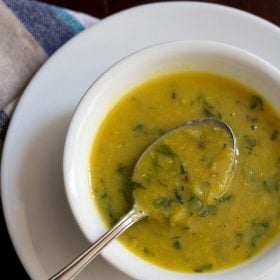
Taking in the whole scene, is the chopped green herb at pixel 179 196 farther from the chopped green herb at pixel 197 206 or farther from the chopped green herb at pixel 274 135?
the chopped green herb at pixel 274 135

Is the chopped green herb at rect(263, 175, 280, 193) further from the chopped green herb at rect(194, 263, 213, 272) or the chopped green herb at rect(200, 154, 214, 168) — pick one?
the chopped green herb at rect(194, 263, 213, 272)

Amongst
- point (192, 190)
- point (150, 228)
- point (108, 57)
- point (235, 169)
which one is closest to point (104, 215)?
point (150, 228)

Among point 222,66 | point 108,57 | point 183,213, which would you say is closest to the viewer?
point 183,213

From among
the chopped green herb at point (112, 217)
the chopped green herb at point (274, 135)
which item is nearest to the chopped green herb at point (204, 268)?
the chopped green herb at point (112, 217)

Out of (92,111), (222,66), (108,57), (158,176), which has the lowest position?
(158,176)

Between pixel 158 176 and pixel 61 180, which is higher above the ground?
pixel 61 180

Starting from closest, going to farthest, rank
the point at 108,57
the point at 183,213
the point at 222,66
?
the point at 183,213, the point at 222,66, the point at 108,57

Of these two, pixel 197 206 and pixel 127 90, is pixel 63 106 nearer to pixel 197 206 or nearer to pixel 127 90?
pixel 127 90

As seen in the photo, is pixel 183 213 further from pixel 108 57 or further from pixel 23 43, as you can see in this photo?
pixel 23 43
